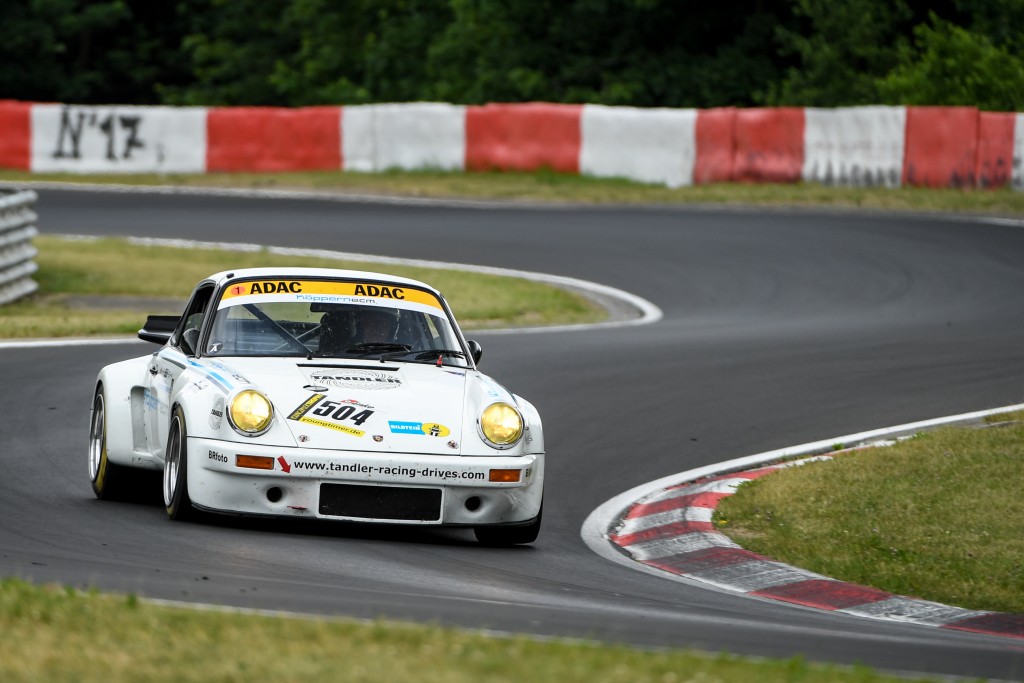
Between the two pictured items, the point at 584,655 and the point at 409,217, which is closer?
the point at 584,655

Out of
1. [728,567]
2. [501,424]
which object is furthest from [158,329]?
[728,567]

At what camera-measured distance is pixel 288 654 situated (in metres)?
4.80

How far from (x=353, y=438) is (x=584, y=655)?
2842 mm

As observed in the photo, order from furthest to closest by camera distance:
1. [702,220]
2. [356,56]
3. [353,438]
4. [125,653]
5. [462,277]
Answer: [356,56], [702,220], [462,277], [353,438], [125,653]

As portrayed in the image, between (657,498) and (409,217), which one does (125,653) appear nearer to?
(657,498)

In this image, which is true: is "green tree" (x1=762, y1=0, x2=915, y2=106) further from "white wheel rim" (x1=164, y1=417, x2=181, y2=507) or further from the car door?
"white wheel rim" (x1=164, y1=417, x2=181, y2=507)

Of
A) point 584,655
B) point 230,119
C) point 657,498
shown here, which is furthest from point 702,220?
point 584,655

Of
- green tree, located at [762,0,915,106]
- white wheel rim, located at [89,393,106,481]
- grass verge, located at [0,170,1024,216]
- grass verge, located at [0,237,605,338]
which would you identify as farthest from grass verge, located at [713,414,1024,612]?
green tree, located at [762,0,915,106]

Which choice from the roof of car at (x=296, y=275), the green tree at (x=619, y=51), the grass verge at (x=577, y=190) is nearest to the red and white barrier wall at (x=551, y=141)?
the grass verge at (x=577, y=190)

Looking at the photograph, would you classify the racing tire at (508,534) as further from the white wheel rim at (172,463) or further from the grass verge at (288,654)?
the grass verge at (288,654)

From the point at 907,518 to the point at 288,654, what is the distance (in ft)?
14.7

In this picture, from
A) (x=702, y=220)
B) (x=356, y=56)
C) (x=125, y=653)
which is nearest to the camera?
(x=125, y=653)

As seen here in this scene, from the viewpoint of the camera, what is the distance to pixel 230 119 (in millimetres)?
31625

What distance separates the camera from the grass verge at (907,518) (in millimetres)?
7672
